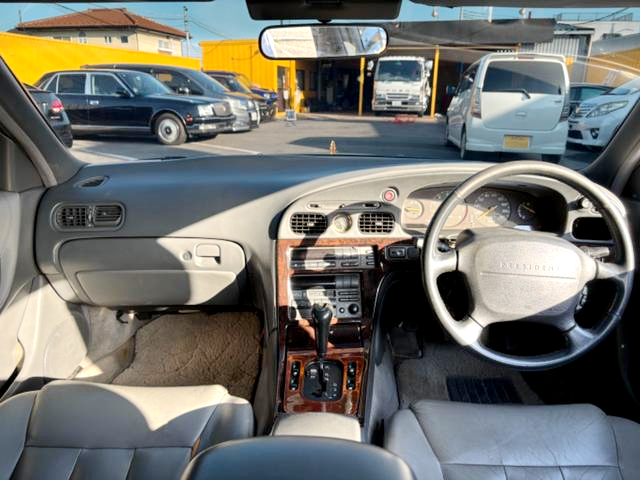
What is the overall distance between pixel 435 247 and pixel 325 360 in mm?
634

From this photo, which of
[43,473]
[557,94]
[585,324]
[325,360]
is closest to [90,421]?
[43,473]

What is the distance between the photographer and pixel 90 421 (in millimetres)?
1780

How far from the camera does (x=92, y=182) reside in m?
2.50

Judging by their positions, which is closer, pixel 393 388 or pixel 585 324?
pixel 585 324

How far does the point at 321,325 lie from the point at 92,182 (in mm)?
1377

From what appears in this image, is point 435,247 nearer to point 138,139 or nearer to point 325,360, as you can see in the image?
point 325,360

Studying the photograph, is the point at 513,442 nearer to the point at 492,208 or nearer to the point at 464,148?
the point at 492,208

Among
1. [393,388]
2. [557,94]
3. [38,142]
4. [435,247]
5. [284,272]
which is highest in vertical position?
[557,94]

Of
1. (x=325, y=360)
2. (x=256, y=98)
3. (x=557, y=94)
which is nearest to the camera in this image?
(x=325, y=360)

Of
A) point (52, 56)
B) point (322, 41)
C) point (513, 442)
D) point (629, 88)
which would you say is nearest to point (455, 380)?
point (513, 442)

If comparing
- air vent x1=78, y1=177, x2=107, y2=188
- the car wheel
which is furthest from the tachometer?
air vent x1=78, y1=177, x2=107, y2=188

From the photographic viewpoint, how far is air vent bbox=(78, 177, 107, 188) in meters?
2.47

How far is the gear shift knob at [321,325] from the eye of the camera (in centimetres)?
192

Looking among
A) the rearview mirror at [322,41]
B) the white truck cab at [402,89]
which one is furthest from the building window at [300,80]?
the rearview mirror at [322,41]
